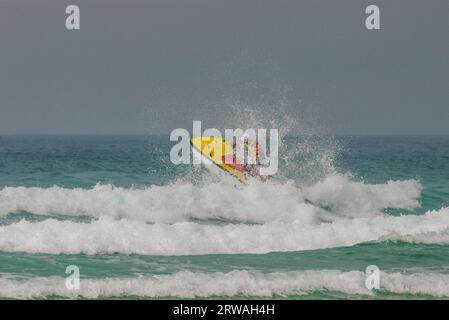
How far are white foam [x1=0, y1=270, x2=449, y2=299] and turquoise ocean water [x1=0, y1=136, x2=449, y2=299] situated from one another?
0.06ft

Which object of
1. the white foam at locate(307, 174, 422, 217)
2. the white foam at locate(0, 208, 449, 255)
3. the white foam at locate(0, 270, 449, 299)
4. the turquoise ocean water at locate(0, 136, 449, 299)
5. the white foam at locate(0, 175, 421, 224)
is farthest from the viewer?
the white foam at locate(307, 174, 422, 217)

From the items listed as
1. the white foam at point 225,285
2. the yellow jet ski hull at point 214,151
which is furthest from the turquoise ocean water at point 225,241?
the yellow jet ski hull at point 214,151

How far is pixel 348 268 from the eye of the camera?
571 inches

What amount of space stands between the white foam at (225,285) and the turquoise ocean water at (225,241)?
0.06 feet

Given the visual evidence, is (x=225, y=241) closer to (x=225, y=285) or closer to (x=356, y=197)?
(x=225, y=285)

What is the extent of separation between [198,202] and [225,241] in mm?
6034

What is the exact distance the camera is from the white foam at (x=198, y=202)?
21.1 meters

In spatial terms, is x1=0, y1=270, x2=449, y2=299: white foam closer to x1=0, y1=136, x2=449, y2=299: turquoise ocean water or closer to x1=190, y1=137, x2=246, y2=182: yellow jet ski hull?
x1=0, y1=136, x2=449, y2=299: turquoise ocean water

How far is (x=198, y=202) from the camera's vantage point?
22219 millimetres

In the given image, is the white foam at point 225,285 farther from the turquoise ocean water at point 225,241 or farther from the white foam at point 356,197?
the white foam at point 356,197

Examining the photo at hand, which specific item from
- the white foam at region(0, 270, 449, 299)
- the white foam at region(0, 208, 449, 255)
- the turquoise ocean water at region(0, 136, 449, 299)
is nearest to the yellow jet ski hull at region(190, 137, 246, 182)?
the turquoise ocean water at region(0, 136, 449, 299)

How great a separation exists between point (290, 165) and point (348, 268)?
52.7 ft

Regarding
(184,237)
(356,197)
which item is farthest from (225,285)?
(356,197)

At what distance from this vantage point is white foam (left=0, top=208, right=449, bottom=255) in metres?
15.6
